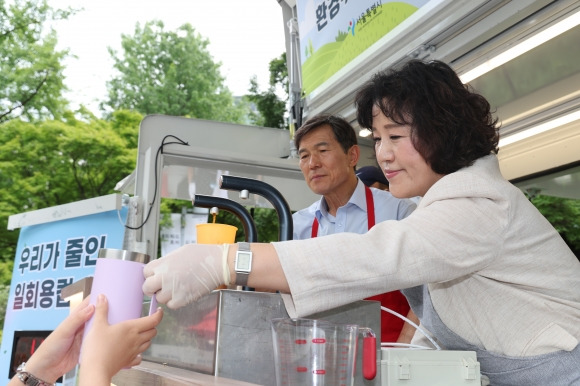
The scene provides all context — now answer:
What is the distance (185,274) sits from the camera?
87 centimetres

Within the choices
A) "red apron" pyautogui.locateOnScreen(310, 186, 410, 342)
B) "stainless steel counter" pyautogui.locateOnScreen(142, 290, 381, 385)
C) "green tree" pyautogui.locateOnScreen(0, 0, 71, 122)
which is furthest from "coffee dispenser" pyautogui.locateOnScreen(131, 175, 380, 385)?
"green tree" pyautogui.locateOnScreen(0, 0, 71, 122)

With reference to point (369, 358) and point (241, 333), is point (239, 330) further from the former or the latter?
point (369, 358)

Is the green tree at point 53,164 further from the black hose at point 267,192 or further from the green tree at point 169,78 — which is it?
the black hose at point 267,192

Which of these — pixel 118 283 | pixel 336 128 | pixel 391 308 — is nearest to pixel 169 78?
pixel 336 128

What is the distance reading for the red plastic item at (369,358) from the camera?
893 mm

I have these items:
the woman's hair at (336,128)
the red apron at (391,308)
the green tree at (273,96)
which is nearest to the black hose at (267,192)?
the red apron at (391,308)

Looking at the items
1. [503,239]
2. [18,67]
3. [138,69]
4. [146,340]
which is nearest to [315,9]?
[503,239]

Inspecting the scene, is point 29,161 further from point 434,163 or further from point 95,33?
point 434,163

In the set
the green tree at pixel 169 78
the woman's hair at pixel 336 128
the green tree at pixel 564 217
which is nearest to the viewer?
the woman's hair at pixel 336 128

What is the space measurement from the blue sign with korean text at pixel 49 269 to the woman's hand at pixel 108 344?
2.51 metres

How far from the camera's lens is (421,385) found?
958 mm

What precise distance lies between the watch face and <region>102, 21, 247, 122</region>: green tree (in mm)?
14265

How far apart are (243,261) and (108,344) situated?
9.1 inches

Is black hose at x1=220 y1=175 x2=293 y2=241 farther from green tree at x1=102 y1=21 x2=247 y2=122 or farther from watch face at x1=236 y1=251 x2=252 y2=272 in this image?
green tree at x1=102 y1=21 x2=247 y2=122
